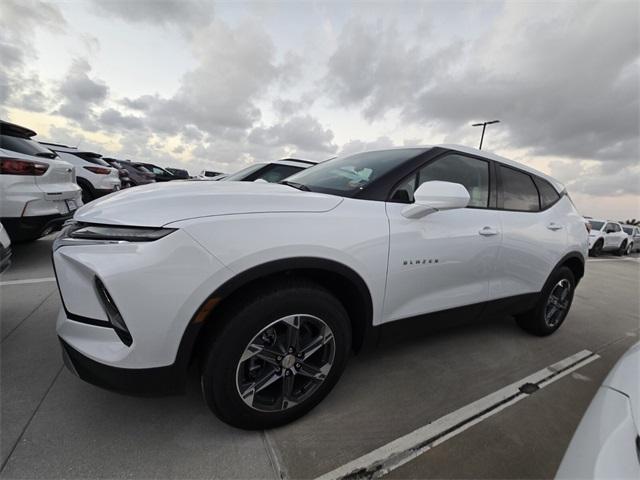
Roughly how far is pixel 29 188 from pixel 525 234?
4.99 metres

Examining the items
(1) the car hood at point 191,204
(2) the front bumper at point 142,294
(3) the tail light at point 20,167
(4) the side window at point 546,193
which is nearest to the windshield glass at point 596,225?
(4) the side window at point 546,193

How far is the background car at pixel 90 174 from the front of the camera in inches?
262

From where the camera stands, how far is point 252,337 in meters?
1.49

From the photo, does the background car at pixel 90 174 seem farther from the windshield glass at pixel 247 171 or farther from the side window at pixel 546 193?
the side window at pixel 546 193

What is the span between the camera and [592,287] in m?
6.29

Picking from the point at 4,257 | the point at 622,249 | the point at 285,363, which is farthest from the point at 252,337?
the point at 622,249

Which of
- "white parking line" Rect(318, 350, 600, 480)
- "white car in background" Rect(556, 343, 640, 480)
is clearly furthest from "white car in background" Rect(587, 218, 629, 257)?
"white car in background" Rect(556, 343, 640, 480)

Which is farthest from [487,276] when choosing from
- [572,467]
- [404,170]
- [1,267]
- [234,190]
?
[1,267]

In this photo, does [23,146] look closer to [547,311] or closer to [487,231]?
[487,231]

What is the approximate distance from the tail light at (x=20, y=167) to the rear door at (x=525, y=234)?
15.6 feet

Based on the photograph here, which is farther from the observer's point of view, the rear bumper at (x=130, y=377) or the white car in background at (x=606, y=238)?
the white car in background at (x=606, y=238)

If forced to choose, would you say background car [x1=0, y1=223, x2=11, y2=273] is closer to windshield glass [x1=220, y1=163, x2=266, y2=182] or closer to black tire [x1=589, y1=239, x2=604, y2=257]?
windshield glass [x1=220, y1=163, x2=266, y2=182]

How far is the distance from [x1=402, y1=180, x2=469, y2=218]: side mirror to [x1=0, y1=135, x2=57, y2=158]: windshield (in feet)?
14.3

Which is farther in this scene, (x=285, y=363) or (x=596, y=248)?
(x=596, y=248)
